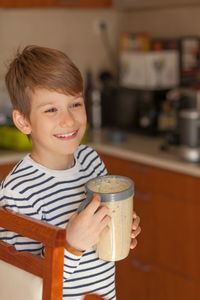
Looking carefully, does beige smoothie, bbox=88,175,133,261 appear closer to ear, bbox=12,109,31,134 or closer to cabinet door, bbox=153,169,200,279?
ear, bbox=12,109,31,134

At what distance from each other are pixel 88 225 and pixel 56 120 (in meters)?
0.25

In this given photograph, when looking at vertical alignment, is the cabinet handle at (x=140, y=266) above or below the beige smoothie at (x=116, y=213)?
below

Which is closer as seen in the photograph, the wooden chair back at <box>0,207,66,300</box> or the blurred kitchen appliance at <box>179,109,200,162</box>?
the wooden chair back at <box>0,207,66,300</box>

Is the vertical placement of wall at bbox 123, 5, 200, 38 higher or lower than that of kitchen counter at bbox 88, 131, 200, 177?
higher

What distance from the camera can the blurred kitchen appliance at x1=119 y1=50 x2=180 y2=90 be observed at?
3023 millimetres

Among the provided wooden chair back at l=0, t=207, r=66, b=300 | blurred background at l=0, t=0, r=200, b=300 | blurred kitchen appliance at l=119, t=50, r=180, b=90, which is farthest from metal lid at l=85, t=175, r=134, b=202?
blurred kitchen appliance at l=119, t=50, r=180, b=90

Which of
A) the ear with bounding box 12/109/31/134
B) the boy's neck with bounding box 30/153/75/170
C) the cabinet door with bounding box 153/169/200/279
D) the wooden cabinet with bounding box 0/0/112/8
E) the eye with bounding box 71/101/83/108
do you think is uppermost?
the wooden cabinet with bounding box 0/0/112/8

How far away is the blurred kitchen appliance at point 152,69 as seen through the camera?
302 cm

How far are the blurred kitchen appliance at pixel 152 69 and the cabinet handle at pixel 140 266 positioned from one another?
0.96 metres

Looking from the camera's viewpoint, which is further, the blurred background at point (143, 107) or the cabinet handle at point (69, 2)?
the cabinet handle at point (69, 2)

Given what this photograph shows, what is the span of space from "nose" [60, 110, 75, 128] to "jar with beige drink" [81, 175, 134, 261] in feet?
0.45

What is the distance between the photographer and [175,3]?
2840 mm

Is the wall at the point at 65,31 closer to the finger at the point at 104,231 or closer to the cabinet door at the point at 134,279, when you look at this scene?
the cabinet door at the point at 134,279

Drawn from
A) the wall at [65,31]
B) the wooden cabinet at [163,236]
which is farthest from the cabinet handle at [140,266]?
the wall at [65,31]
